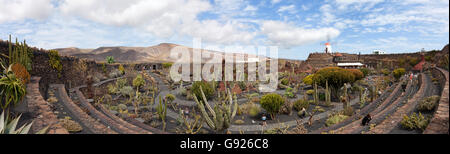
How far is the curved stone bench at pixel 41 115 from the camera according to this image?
444 cm

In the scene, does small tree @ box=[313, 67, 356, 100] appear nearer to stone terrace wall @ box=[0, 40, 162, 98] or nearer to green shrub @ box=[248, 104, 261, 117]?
green shrub @ box=[248, 104, 261, 117]

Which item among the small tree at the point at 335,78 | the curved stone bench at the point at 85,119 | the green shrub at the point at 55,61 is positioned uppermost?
the green shrub at the point at 55,61

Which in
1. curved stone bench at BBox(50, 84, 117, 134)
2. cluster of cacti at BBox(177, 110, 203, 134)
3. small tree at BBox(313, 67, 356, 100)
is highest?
small tree at BBox(313, 67, 356, 100)

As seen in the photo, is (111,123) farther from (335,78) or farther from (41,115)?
(335,78)

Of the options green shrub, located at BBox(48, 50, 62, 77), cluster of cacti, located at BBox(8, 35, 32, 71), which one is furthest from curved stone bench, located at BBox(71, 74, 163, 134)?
green shrub, located at BBox(48, 50, 62, 77)

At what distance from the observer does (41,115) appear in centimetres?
529

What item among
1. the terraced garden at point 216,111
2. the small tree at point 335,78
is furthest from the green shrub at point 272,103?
the small tree at point 335,78

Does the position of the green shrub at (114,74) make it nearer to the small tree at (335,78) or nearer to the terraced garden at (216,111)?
the terraced garden at (216,111)

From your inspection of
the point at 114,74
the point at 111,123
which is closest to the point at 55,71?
the point at 114,74

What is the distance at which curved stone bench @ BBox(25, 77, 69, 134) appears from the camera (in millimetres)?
4436
